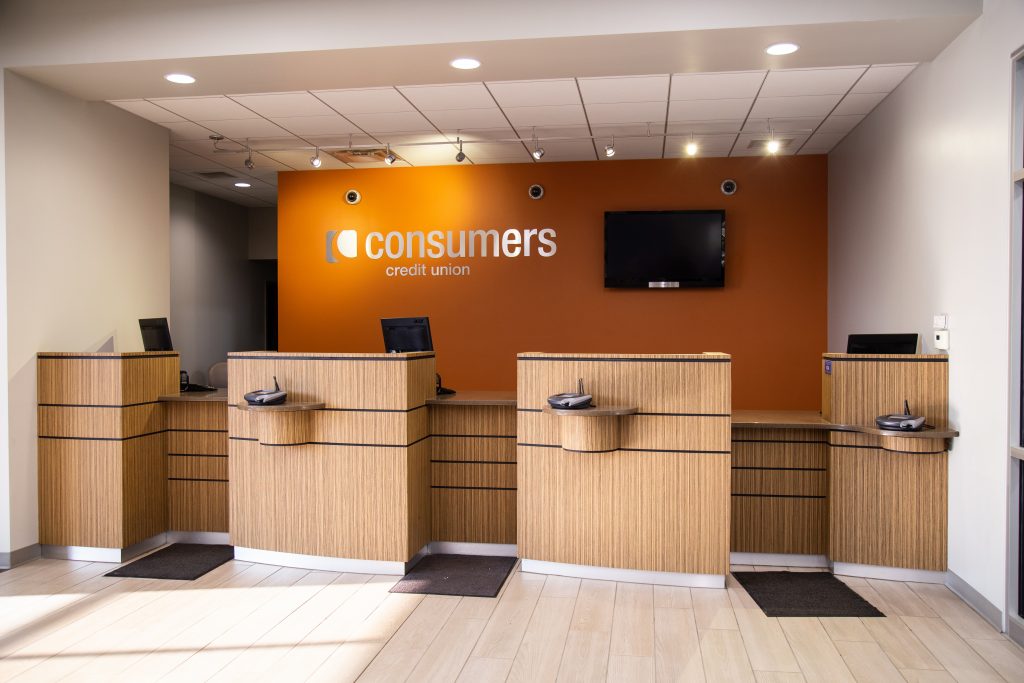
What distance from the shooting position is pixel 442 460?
536 centimetres

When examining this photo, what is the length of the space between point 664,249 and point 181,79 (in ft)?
14.8

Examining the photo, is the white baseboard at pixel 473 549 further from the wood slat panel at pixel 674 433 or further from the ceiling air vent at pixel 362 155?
the ceiling air vent at pixel 362 155

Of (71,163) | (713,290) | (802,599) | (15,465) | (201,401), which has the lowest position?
(802,599)

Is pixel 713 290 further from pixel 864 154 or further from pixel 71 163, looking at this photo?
pixel 71 163

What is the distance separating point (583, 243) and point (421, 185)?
5.82 feet

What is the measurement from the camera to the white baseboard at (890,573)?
473 cm

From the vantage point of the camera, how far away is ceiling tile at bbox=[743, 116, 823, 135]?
652 cm

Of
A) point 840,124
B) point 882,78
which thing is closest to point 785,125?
point 840,124

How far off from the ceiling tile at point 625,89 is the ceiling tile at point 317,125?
2.06 metres

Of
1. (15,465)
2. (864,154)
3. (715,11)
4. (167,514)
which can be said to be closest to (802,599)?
(715,11)

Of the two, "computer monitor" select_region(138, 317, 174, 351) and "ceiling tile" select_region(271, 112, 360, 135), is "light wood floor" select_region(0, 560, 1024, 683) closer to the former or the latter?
"computer monitor" select_region(138, 317, 174, 351)

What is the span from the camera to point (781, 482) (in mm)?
5051

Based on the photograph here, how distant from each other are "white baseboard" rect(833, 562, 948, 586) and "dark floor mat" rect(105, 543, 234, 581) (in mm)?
3909

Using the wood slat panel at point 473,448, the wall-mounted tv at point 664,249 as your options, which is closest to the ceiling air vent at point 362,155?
Answer: the wall-mounted tv at point 664,249
